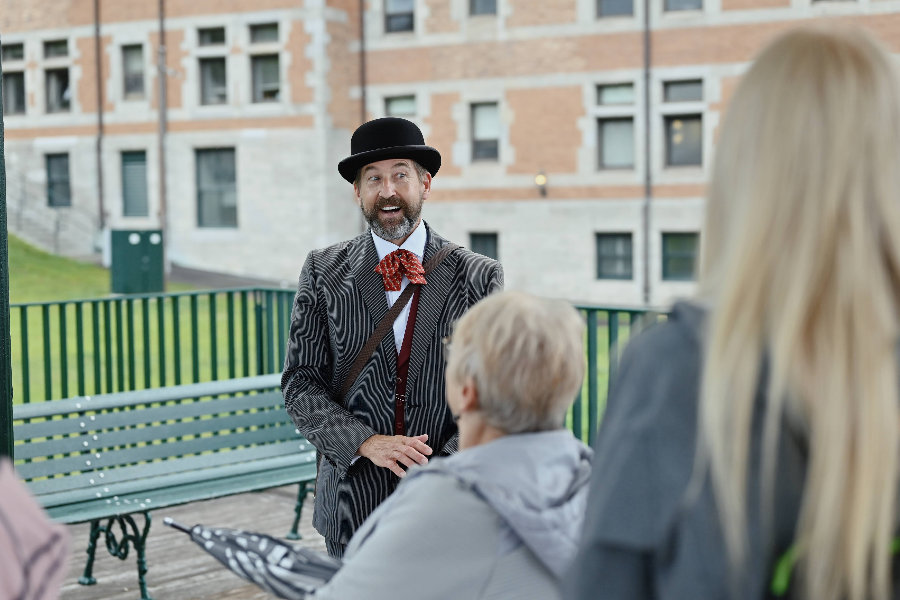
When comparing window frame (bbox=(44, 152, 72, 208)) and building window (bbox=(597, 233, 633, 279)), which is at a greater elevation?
window frame (bbox=(44, 152, 72, 208))

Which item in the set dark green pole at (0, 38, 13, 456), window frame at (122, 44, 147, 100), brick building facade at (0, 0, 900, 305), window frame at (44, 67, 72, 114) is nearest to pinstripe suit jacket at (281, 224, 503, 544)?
dark green pole at (0, 38, 13, 456)

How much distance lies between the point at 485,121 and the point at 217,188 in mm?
7998

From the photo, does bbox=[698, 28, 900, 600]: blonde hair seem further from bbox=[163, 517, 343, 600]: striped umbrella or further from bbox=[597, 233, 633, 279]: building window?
bbox=[597, 233, 633, 279]: building window

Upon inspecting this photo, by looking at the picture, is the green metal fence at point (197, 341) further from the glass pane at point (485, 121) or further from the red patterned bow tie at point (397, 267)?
the glass pane at point (485, 121)

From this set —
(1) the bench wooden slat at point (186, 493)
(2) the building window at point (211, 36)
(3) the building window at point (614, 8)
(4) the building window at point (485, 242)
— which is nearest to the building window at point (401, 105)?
(4) the building window at point (485, 242)

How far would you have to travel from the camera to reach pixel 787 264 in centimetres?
136

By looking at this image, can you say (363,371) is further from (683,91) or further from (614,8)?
(614,8)

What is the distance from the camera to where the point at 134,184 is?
106 feet

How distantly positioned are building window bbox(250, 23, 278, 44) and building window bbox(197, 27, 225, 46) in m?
1.00

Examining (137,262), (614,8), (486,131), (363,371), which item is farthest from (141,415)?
(486,131)

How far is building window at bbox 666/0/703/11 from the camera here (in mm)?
26938

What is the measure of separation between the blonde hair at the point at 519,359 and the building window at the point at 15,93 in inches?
1389

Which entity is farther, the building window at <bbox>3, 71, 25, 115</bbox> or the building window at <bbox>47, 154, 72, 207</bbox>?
the building window at <bbox>3, 71, 25, 115</bbox>

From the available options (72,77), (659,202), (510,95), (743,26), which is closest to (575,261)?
(659,202)
